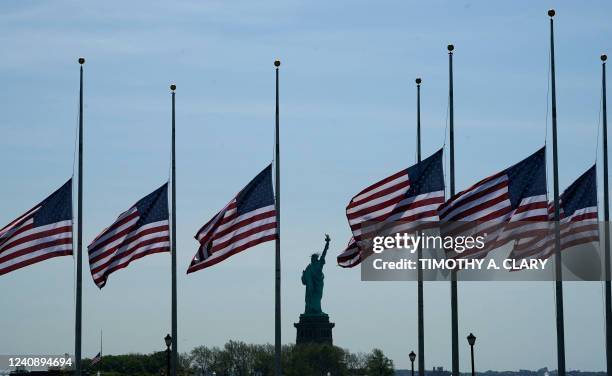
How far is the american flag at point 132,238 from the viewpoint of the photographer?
49531mm

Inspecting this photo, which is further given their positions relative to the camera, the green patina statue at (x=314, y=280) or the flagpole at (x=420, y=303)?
the green patina statue at (x=314, y=280)

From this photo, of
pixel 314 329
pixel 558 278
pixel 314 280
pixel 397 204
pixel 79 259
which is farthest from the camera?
pixel 314 329

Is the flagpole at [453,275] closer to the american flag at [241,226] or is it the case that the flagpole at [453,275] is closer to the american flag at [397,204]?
the american flag at [397,204]

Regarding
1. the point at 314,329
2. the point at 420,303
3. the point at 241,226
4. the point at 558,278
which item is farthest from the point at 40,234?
the point at 314,329

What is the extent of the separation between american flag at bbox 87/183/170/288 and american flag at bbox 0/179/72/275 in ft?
4.53

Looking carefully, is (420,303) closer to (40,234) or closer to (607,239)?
(607,239)

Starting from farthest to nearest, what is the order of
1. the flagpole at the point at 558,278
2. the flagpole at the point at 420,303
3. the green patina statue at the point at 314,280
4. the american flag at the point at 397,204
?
the green patina statue at the point at 314,280 → the flagpole at the point at 420,303 → the american flag at the point at 397,204 → the flagpole at the point at 558,278

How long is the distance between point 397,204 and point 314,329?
9860cm

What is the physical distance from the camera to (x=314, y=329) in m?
148

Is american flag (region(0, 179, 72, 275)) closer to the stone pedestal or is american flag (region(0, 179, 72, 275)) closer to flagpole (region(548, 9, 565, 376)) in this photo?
flagpole (region(548, 9, 565, 376))

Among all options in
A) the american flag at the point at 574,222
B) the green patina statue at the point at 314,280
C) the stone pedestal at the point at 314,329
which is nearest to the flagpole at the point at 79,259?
the american flag at the point at 574,222

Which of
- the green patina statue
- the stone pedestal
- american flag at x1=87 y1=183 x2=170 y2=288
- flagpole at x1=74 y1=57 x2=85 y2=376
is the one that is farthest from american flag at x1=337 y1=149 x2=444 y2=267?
the stone pedestal

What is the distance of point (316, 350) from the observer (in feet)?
502

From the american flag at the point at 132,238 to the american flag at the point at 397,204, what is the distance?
6717 millimetres
